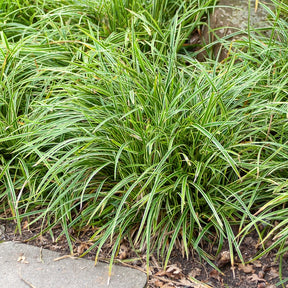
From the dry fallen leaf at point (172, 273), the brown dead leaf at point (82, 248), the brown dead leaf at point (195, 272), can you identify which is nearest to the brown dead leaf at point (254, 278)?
the brown dead leaf at point (195, 272)

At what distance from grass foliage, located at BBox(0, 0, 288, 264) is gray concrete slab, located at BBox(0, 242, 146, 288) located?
163 millimetres

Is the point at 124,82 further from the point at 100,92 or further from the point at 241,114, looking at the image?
the point at 241,114

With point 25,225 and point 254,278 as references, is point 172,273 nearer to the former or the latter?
point 254,278

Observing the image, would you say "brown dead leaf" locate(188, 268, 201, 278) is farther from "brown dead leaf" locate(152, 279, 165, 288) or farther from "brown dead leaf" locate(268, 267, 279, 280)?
"brown dead leaf" locate(268, 267, 279, 280)

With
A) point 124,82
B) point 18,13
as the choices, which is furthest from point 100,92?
point 18,13

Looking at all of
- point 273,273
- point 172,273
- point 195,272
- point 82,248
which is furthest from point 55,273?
point 273,273

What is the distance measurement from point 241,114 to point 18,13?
240 cm

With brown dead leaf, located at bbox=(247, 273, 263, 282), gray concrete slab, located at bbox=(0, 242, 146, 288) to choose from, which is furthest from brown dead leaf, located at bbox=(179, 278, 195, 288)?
brown dead leaf, located at bbox=(247, 273, 263, 282)

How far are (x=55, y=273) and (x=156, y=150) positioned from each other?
911 millimetres

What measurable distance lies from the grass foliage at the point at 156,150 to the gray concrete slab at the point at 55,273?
0.16 metres

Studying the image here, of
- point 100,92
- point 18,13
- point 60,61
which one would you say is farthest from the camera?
point 18,13

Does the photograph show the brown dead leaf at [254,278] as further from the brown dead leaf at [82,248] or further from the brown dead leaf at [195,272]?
the brown dead leaf at [82,248]

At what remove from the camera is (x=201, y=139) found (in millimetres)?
3033

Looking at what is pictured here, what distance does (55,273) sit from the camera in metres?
2.90
